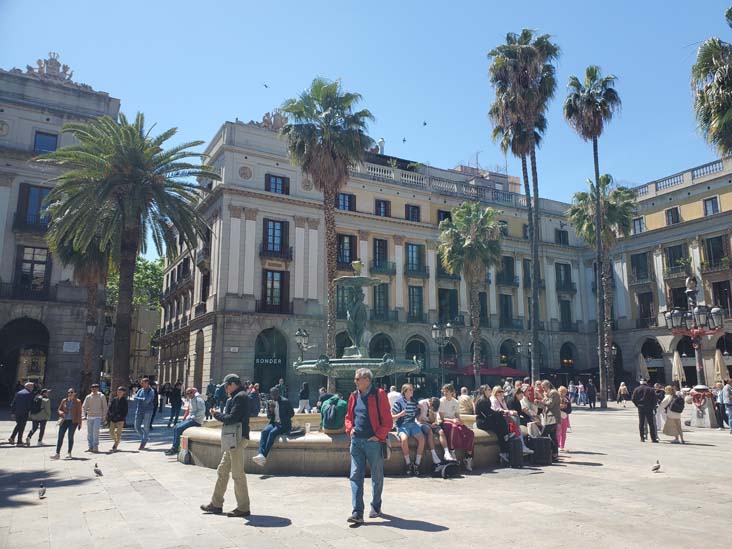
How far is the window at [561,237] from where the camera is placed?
163ft

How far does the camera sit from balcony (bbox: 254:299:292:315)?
34.2 metres

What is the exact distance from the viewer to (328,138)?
26656mm

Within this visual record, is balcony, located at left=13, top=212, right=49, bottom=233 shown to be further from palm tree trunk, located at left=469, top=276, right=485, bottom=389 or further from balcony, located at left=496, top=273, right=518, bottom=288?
balcony, located at left=496, top=273, right=518, bottom=288

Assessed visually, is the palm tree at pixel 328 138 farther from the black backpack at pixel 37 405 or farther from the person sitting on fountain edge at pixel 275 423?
the person sitting on fountain edge at pixel 275 423

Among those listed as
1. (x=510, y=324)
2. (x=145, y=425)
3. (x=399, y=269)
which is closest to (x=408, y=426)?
(x=145, y=425)

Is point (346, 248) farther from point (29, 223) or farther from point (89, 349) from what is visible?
point (29, 223)

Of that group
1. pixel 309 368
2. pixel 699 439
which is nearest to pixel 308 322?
pixel 309 368

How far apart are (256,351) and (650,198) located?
32529 mm

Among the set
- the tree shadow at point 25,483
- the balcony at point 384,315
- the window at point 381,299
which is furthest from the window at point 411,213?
the tree shadow at point 25,483

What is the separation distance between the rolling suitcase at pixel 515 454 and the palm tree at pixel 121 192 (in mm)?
14233

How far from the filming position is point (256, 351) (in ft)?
112

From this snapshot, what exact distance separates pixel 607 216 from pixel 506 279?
393 inches

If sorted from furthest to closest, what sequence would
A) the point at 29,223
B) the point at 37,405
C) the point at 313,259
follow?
the point at 313,259, the point at 29,223, the point at 37,405

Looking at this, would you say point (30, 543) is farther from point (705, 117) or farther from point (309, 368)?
point (705, 117)
